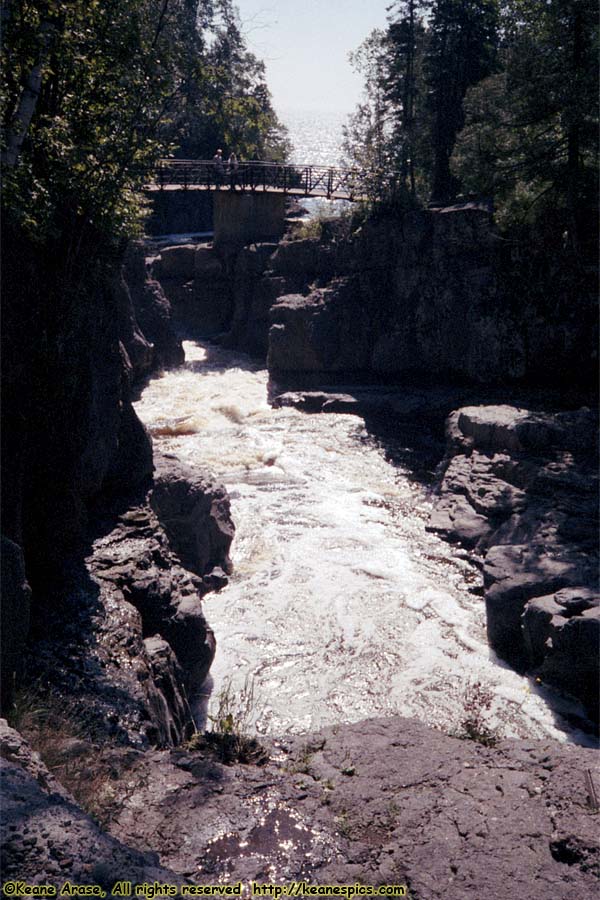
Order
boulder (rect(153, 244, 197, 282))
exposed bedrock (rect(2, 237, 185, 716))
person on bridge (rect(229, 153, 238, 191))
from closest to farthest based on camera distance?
exposed bedrock (rect(2, 237, 185, 716))
person on bridge (rect(229, 153, 238, 191))
boulder (rect(153, 244, 197, 282))

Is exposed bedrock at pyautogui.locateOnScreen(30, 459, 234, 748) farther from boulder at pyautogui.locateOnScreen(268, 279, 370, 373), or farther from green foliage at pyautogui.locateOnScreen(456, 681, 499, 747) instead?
boulder at pyautogui.locateOnScreen(268, 279, 370, 373)

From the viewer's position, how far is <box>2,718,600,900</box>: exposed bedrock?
3.51 metres

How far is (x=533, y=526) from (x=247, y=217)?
2226 cm

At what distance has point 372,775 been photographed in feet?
17.6

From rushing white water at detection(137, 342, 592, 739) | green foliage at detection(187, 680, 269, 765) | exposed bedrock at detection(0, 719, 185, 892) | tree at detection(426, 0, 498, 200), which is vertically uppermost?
tree at detection(426, 0, 498, 200)

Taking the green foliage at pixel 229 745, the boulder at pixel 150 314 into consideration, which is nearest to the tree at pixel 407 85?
the boulder at pixel 150 314

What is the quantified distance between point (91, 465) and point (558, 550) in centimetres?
765

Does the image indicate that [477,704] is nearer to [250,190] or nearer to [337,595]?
[337,595]

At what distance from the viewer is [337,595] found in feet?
39.8

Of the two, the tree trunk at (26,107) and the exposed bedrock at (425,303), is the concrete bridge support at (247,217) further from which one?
the tree trunk at (26,107)

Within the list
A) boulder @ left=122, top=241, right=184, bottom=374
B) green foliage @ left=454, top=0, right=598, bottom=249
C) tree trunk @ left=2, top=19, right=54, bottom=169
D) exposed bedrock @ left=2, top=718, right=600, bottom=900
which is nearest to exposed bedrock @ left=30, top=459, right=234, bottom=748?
exposed bedrock @ left=2, top=718, right=600, bottom=900

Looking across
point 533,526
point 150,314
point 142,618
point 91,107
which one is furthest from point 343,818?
point 150,314

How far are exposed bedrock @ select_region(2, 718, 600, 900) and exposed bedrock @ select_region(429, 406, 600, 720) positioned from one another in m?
3.80

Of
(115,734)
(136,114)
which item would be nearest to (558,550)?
(115,734)
